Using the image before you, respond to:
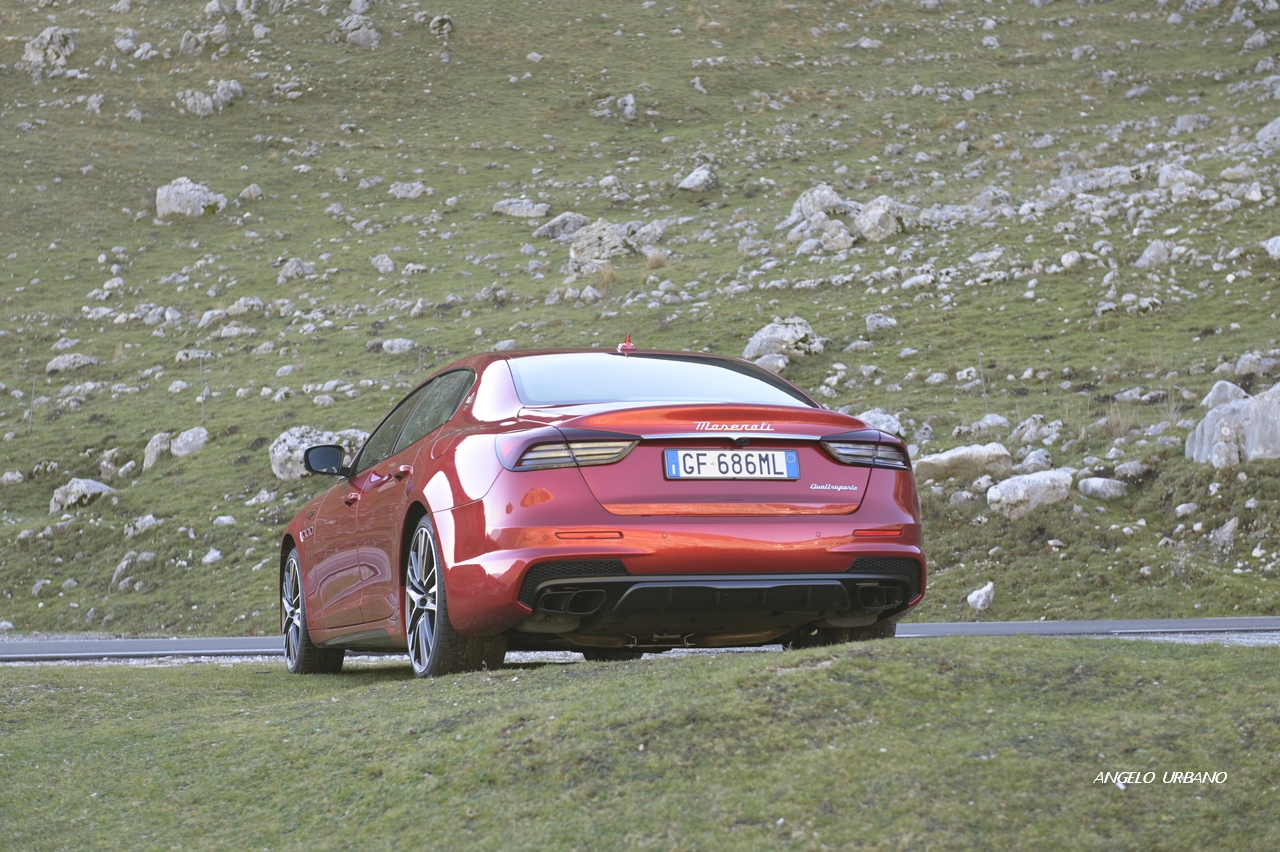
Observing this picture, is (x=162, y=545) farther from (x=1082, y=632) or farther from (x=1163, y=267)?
(x=1163, y=267)

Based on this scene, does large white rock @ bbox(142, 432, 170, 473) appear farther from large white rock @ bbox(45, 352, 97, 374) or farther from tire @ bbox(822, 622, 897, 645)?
tire @ bbox(822, 622, 897, 645)

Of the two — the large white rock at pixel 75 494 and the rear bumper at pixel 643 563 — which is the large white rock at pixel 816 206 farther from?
the rear bumper at pixel 643 563

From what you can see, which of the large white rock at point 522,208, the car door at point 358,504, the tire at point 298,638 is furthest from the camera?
the large white rock at point 522,208

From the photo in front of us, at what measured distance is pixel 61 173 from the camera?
121ft

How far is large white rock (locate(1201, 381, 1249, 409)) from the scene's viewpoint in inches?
595

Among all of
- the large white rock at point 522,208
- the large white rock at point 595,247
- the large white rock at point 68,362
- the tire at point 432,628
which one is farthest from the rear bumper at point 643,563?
the large white rock at point 522,208

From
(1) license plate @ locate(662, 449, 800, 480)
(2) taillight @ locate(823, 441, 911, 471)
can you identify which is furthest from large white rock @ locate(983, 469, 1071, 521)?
(1) license plate @ locate(662, 449, 800, 480)

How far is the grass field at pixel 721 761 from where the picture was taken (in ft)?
10.9

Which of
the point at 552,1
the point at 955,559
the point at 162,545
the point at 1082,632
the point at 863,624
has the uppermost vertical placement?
the point at 552,1

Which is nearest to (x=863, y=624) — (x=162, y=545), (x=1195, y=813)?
(x=1195, y=813)

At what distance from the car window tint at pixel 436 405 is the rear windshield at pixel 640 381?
33 cm

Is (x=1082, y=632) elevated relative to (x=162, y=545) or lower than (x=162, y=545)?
elevated

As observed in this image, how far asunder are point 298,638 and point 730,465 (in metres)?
3.74

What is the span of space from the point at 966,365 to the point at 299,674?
13.5 meters
